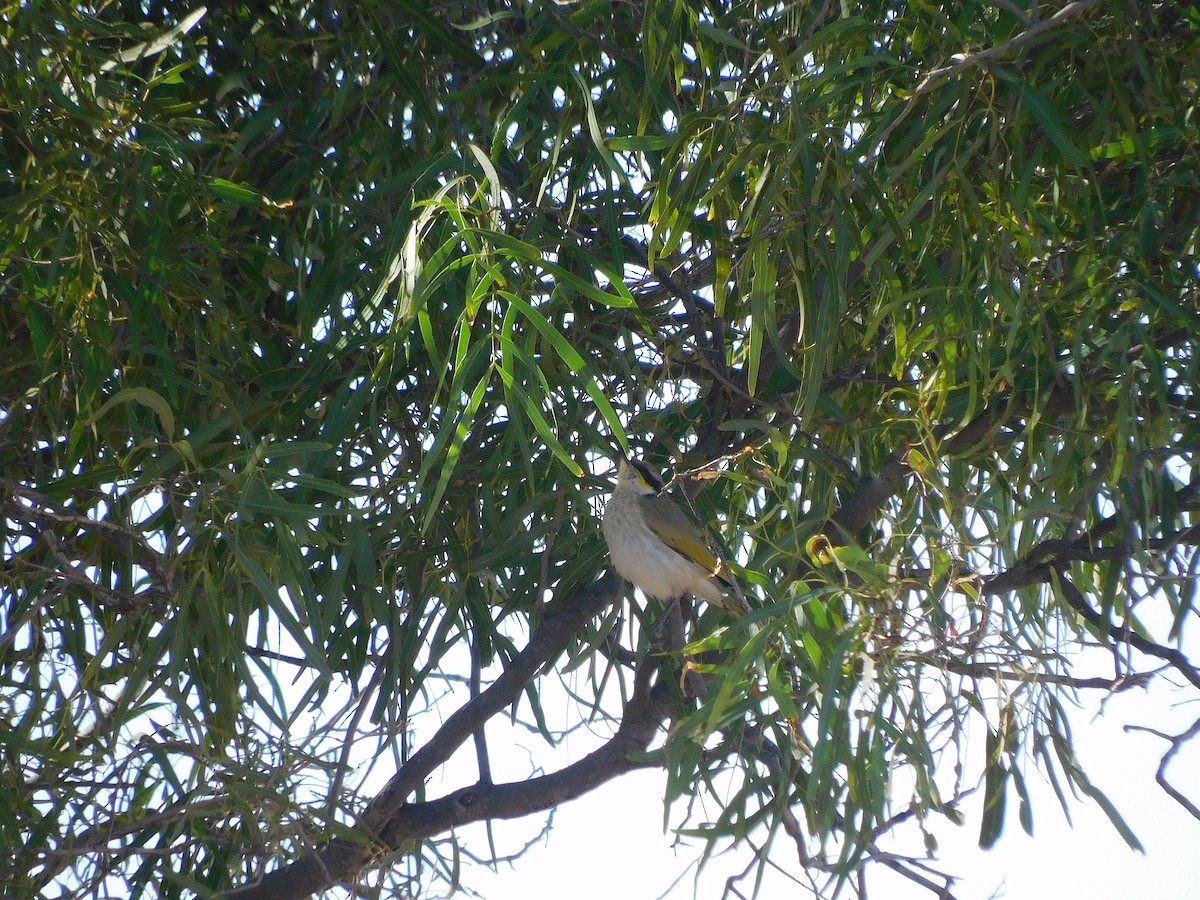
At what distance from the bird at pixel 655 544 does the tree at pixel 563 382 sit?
0.29 feet

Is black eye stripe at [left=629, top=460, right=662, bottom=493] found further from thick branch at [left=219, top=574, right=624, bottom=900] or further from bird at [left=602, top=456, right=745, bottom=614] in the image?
thick branch at [left=219, top=574, right=624, bottom=900]

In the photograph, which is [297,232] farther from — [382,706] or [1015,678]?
[1015,678]

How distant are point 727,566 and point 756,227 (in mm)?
445

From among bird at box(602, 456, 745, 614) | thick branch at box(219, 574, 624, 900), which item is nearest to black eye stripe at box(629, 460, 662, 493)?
bird at box(602, 456, 745, 614)

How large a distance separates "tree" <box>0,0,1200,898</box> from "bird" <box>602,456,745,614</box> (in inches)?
3.5

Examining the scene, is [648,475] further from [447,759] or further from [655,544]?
[447,759]

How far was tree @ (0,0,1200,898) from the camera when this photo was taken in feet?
5.71

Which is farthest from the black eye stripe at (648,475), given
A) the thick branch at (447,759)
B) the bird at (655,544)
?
the thick branch at (447,759)

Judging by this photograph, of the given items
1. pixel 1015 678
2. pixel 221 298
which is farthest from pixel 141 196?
pixel 1015 678

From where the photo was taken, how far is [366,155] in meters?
2.54

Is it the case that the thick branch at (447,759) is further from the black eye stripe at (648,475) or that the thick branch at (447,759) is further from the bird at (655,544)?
the black eye stripe at (648,475)

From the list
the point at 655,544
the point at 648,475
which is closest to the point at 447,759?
the point at 655,544

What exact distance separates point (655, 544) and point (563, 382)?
50cm

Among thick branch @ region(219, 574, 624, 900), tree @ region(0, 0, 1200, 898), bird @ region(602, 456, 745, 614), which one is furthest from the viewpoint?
bird @ region(602, 456, 745, 614)
